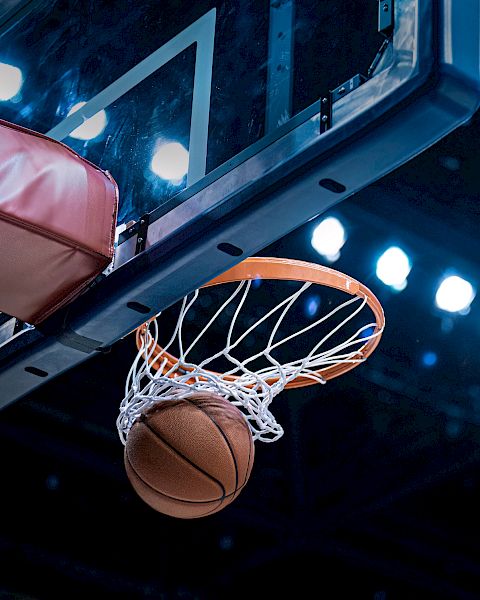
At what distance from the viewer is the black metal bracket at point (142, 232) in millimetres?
1828

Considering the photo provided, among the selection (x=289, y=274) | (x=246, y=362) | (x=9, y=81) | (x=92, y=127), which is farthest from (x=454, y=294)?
(x=9, y=81)

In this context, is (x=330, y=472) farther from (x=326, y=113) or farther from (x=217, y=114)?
(x=326, y=113)

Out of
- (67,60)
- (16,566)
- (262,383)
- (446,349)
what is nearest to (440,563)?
(446,349)

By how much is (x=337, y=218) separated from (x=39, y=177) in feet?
5.60

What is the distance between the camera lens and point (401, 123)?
1361mm

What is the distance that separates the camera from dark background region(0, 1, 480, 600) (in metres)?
3.27

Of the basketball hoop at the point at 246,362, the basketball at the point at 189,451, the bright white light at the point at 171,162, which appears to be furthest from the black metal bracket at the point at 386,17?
the basketball at the point at 189,451

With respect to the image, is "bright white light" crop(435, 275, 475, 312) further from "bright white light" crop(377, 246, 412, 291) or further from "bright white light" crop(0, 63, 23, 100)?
"bright white light" crop(0, 63, 23, 100)

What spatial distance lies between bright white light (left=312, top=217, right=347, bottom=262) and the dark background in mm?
34

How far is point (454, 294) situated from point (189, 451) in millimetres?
1816

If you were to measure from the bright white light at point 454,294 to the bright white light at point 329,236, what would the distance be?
0.52m

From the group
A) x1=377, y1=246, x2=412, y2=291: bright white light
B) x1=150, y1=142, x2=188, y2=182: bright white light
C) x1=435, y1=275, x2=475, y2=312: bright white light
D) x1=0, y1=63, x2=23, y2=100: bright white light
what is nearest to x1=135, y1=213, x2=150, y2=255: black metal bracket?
x1=150, y1=142, x2=188, y2=182: bright white light

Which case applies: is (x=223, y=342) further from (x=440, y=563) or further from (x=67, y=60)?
(x=440, y=563)

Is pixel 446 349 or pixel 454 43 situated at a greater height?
pixel 454 43
